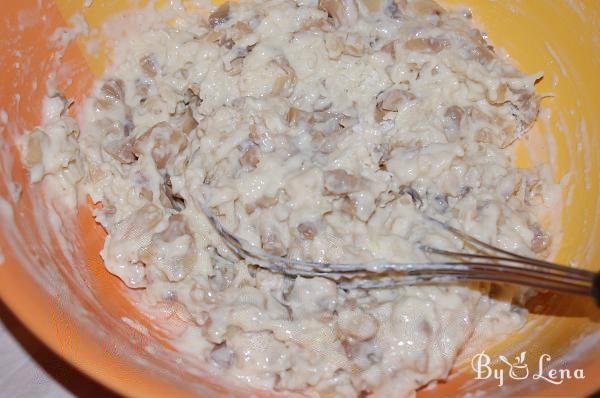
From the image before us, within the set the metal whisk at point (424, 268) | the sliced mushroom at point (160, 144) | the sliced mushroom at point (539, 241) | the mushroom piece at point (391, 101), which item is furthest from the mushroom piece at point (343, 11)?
the sliced mushroom at point (539, 241)

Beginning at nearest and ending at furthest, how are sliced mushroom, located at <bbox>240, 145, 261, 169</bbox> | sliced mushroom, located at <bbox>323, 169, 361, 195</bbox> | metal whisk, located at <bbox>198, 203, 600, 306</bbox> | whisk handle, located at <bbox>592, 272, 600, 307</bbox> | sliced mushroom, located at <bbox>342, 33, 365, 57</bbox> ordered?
whisk handle, located at <bbox>592, 272, 600, 307</bbox>
metal whisk, located at <bbox>198, 203, 600, 306</bbox>
sliced mushroom, located at <bbox>323, 169, 361, 195</bbox>
sliced mushroom, located at <bbox>240, 145, 261, 169</bbox>
sliced mushroom, located at <bbox>342, 33, 365, 57</bbox>

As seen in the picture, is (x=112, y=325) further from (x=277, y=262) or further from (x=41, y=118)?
(x=41, y=118)

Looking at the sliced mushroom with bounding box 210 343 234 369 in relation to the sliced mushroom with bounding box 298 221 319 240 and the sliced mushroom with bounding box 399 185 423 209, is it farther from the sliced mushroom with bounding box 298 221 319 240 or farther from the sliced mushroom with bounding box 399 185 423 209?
the sliced mushroom with bounding box 399 185 423 209

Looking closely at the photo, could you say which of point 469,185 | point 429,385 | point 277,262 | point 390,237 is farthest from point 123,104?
point 429,385

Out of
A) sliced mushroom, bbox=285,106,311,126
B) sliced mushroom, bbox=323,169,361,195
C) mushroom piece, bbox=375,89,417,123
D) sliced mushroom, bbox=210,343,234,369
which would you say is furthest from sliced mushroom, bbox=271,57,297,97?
sliced mushroom, bbox=210,343,234,369

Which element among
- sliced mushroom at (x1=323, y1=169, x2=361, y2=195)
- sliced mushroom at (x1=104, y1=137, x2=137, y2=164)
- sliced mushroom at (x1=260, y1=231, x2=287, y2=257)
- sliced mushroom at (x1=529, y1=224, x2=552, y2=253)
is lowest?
sliced mushroom at (x1=529, y1=224, x2=552, y2=253)

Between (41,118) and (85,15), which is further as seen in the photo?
(85,15)
